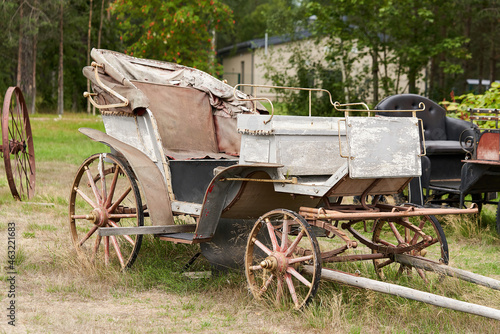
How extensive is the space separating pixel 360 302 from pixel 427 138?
4.53 meters

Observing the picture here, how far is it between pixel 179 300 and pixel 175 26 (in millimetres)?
11076

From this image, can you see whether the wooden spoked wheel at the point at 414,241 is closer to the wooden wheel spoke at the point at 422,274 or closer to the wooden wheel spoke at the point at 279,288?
the wooden wheel spoke at the point at 422,274

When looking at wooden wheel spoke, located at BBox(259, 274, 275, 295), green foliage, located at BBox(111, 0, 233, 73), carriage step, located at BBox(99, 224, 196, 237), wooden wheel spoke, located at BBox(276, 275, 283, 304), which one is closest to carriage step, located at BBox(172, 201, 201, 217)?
carriage step, located at BBox(99, 224, 196, 237)

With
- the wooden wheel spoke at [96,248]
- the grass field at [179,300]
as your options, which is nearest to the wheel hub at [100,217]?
the wooden wheel spoke at [96,248]

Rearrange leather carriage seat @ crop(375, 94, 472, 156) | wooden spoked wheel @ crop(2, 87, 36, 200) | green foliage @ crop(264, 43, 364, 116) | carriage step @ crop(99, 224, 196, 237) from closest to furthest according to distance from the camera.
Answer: carriage step @ crop(99, 224, 196, 237) < wooden spoked wheel @ crop(2, 87, 36, 200) < leather carriage seat @ crop(375, 94, 472, 156) < green foliage @ crop(264, 43, 364, 116)

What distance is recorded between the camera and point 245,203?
5.18m

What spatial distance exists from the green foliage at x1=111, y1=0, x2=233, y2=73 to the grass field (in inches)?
348

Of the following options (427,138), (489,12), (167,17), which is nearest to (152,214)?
(427,138)

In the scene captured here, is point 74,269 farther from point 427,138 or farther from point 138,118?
point 427,138

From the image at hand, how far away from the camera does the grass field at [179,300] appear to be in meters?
4.30

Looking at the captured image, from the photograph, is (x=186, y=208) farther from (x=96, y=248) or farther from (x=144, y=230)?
(x=96, y=248)

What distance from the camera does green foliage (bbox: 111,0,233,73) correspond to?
15.1 metres

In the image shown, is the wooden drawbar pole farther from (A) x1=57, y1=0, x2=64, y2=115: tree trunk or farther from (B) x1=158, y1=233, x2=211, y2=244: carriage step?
(A) x1=57, y1=0, x2=64, y2=115: tree trunk

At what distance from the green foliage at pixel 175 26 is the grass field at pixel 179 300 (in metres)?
8.84
